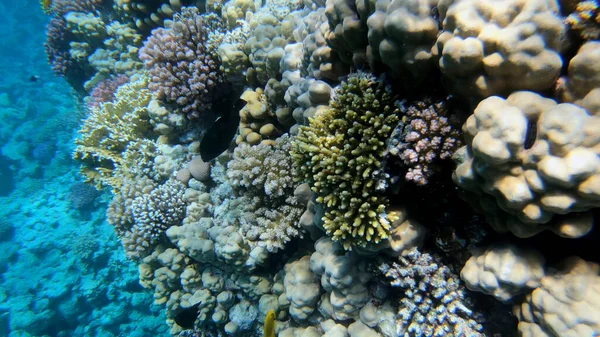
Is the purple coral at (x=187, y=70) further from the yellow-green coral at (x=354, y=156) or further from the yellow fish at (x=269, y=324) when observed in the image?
the yellow fish at (x=269, y=324)

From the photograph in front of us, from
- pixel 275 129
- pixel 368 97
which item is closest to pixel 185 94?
pixel 275 129

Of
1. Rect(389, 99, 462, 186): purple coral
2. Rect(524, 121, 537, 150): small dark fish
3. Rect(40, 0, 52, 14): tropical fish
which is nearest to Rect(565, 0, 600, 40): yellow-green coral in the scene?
Rect(524, 121, 537, 150): small dark fish

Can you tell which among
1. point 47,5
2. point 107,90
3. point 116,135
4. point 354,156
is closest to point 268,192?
point 354,156

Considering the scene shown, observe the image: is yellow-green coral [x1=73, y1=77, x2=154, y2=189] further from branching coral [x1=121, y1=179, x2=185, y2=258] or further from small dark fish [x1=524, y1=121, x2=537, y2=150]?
small dark fish [x1=524, y1=121, x2=537, y2=150]

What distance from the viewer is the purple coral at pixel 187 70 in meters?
5.18

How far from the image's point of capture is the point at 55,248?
12695 millimetres

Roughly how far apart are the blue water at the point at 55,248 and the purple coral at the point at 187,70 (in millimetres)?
8807

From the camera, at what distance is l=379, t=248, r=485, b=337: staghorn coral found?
102 inches

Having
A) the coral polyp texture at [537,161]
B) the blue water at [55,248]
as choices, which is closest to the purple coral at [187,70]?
the coral polyp texture at [537,161]

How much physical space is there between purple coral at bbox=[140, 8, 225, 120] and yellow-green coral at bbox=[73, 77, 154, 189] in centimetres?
126

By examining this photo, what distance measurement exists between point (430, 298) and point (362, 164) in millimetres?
1407

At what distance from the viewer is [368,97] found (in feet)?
8.18

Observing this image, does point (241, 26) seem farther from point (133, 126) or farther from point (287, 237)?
point (287, 237)

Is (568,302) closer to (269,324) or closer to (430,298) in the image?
(430,298)
